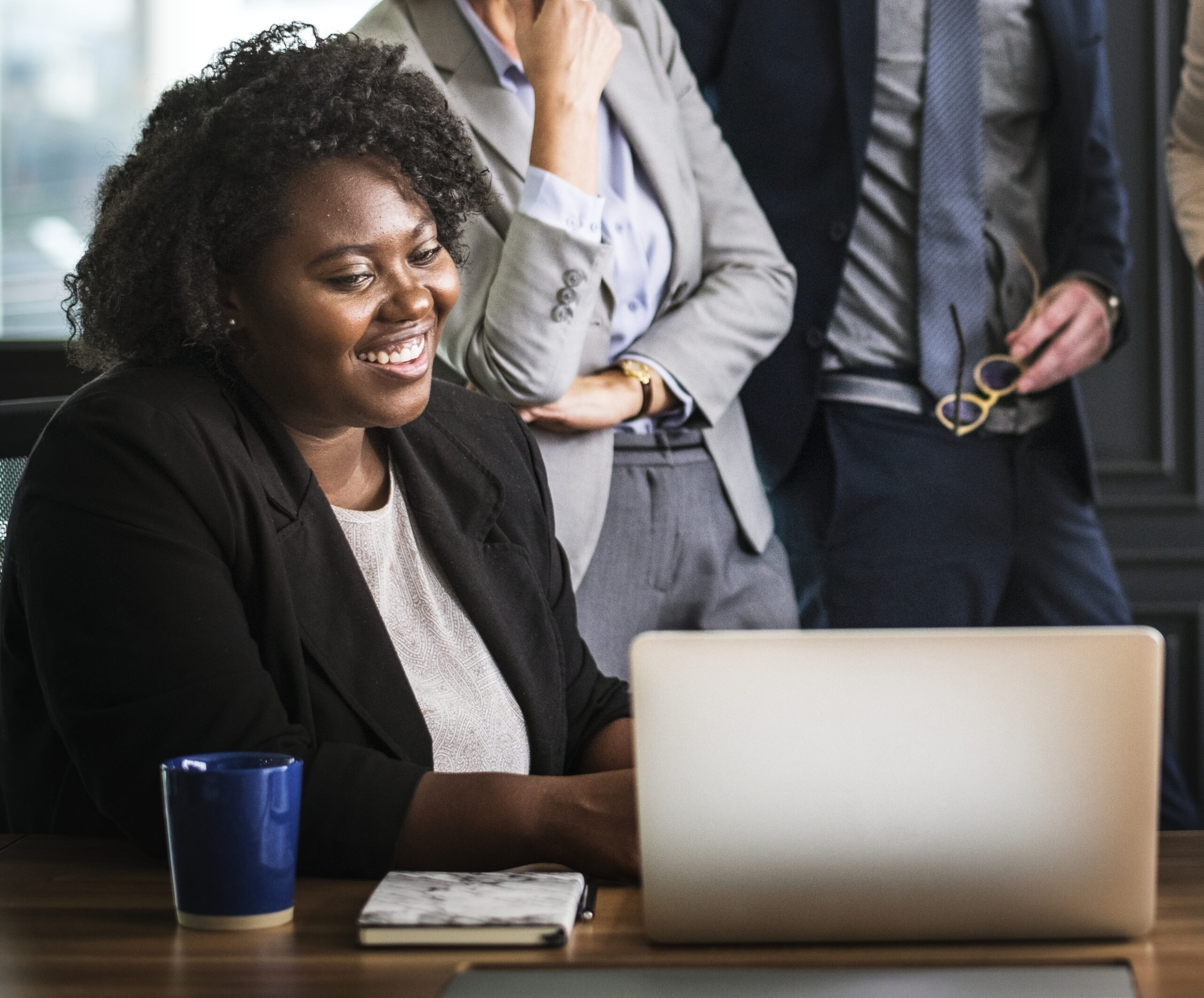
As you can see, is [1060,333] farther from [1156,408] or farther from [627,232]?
[627,232]

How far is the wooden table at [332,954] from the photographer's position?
0.79m

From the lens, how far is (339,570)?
1.33 metres

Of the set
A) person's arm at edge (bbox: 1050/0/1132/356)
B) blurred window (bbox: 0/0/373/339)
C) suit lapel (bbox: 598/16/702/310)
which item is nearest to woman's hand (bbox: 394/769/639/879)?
suit lapel (bbox: 598/16/702/310)

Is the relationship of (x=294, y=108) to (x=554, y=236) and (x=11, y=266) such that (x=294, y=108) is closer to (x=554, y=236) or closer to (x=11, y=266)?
(x=554, y=236)

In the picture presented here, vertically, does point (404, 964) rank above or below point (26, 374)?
below

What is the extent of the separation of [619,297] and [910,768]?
1.49 m

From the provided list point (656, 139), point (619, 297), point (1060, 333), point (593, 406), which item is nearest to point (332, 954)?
point (593, 406)

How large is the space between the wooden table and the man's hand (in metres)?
1.49

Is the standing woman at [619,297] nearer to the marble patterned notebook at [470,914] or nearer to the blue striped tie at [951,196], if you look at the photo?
the blue striped tie at [951,196]

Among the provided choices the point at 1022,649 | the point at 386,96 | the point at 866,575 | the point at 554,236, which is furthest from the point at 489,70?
the point at 1022,649

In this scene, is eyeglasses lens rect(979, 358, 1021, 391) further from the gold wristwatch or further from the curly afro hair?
the curly afro hair

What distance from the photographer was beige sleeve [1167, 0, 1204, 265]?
2355 millimetres

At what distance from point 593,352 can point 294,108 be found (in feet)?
2.75

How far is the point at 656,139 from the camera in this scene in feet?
7.31
